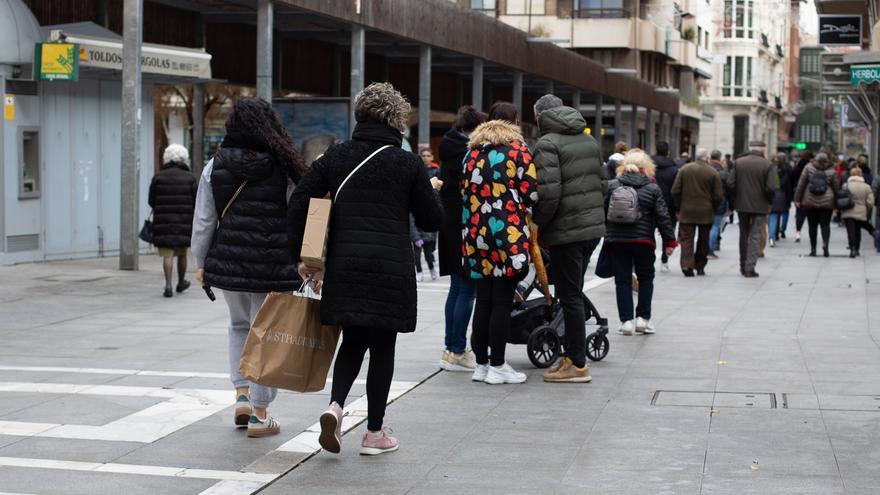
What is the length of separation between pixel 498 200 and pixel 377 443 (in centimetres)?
242

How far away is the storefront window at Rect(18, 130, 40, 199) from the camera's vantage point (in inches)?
754

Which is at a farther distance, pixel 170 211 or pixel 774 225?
pixel 774 225

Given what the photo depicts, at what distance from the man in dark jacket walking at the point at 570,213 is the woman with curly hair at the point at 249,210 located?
249 cm

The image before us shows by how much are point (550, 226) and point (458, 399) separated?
4.53 ft

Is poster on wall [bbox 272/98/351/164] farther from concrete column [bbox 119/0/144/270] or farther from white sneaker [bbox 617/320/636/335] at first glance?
white sneaker [bbox 617/320/636/335]

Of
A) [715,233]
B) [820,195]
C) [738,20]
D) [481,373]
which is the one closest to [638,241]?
[481,373]

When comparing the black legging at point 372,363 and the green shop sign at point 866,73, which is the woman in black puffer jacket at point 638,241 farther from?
the green shop sign at point 866,73

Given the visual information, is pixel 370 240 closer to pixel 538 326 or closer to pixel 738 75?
pixel 538 326

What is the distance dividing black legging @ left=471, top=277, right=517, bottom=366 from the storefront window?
11.1m

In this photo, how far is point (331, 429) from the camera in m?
6.89

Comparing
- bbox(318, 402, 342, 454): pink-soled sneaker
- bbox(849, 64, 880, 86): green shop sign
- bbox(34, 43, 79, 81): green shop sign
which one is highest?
bbox(849, 64, 880, 86): green shop sign

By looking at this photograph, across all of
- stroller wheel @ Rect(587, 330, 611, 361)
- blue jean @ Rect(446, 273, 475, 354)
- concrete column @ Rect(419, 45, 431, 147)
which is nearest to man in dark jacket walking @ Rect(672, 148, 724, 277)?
concrete column @ Rect(419, 45, 431, 147)

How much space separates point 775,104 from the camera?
107m

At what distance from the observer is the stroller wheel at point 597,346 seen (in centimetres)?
1058
